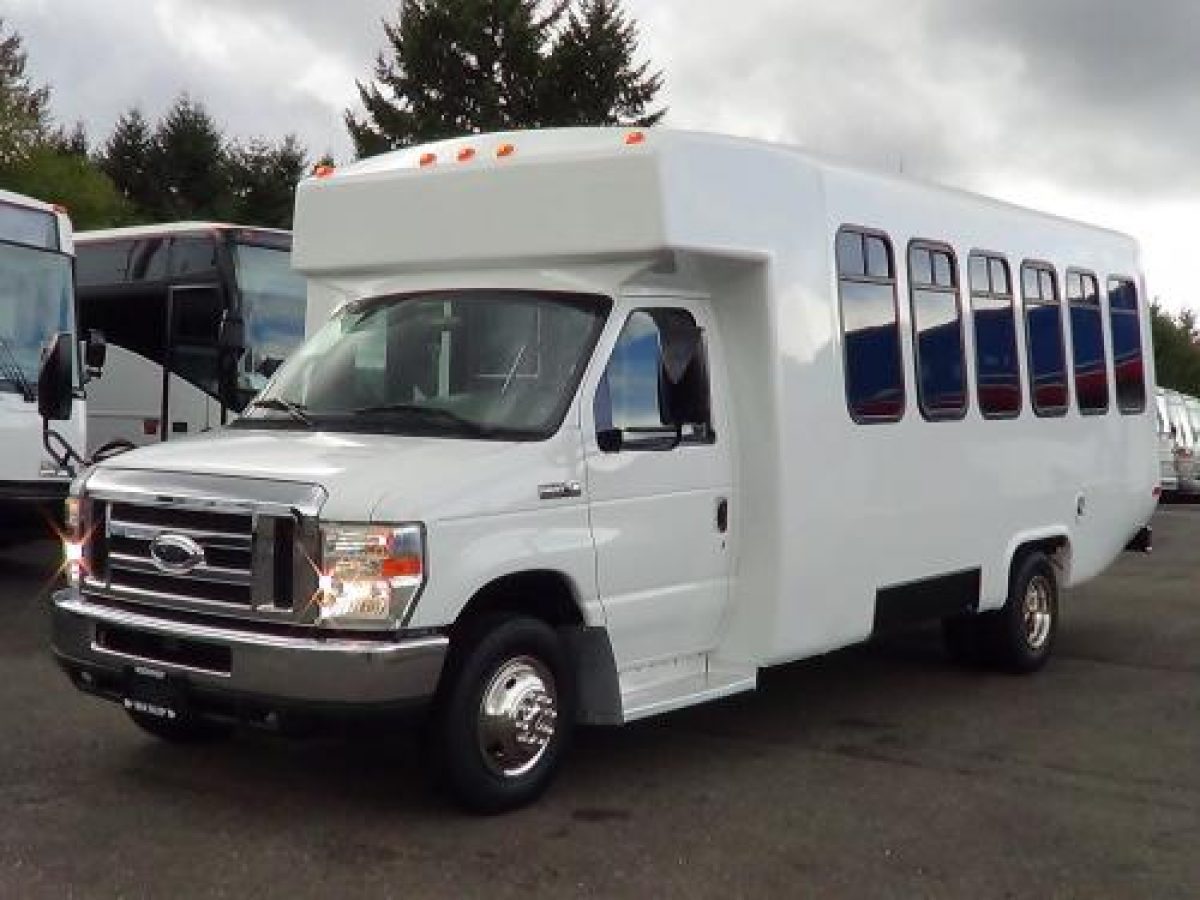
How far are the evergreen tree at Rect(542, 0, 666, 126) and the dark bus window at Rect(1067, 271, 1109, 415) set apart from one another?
113ft

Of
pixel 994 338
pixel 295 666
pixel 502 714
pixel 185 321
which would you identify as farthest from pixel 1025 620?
pixel 185 321

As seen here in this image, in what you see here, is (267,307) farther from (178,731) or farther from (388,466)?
(388,466)

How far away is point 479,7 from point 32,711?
39730 millimetres

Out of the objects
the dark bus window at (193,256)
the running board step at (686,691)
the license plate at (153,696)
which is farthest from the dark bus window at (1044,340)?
the dark bus window at (193,256)

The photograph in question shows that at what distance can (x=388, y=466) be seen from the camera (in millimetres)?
5801

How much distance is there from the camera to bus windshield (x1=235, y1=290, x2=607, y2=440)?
6367mm

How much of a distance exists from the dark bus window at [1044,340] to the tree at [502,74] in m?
35.0

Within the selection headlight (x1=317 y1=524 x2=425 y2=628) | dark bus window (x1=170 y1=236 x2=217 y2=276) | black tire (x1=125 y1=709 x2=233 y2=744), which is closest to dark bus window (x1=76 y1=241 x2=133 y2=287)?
dark bus window (x1=170 y1=236 x2=217 y2=276)

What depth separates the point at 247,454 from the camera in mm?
6078

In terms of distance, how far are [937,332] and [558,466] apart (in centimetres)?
324

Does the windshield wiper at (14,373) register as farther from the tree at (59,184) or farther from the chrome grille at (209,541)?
the tree at (59,184)

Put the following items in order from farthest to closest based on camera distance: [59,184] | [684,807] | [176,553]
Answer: [59,184]
[684,807]
[176,553]

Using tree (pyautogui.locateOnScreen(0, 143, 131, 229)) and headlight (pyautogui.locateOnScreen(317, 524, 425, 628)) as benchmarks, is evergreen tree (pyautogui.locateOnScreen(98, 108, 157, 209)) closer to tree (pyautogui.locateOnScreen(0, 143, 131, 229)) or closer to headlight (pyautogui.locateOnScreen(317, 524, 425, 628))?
tree (pyautogui.locateOnScreen(0, 143, 131, 229))

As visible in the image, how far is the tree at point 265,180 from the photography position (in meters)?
52.5
